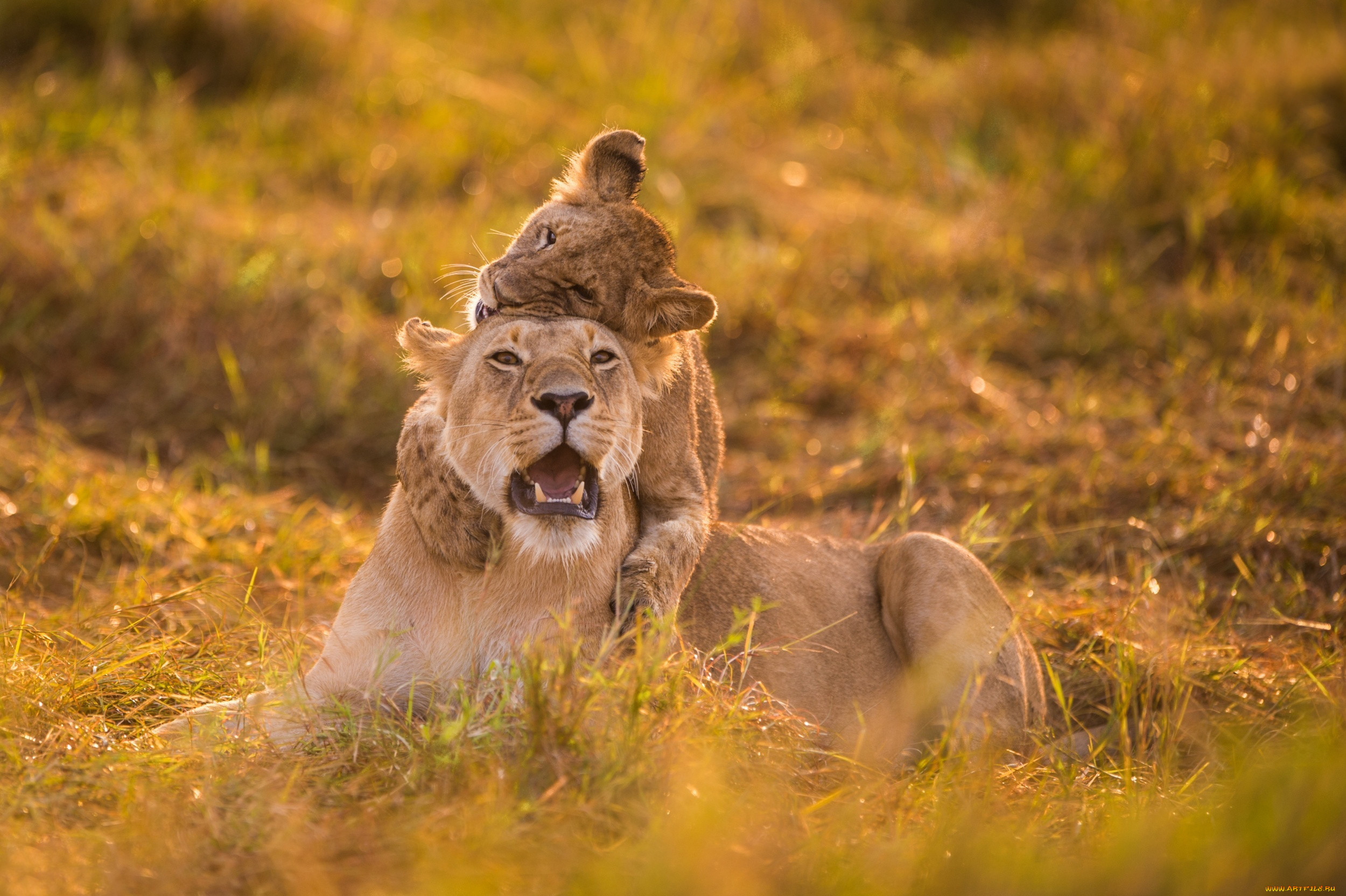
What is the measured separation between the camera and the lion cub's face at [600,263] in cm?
335

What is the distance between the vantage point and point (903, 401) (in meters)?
6.39

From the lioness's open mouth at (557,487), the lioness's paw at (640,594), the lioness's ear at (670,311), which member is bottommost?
the lioness's paw at (640,594)

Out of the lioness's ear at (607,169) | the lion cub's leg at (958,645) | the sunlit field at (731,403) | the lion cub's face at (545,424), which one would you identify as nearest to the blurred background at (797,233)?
the sunlit field at (731,403)

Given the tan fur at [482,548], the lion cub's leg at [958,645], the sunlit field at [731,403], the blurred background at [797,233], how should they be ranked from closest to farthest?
the sunlit field at [731,403], the tan fur at [482,548], the lion cub's leg at [958,645], the blurred background at [797,233]

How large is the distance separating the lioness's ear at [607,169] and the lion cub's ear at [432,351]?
0.90 meters

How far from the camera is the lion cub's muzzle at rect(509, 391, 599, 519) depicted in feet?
9.51

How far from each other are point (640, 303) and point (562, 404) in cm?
57

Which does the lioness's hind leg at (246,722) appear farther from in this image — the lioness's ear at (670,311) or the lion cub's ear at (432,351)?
the lioness's ear at (670,311)

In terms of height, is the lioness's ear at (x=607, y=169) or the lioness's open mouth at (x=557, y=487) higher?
the lioness's ear at (x=607, y=169)

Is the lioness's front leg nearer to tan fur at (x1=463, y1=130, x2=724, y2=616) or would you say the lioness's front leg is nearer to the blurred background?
tan fur at (x1=463, y1=130, x2=724, y2=616)

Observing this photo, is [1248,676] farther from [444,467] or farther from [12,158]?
[12,158]

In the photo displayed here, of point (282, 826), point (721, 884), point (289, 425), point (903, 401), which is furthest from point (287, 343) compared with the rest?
point (721, 884)

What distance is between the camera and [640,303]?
3344 millimetres

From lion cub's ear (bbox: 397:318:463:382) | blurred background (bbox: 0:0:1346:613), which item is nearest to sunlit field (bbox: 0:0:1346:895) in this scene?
blurred background (bbox: 0:0:1346:613)
